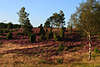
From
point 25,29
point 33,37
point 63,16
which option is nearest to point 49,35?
point 33,37

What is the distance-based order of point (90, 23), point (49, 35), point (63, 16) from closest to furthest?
point (90, 23) < point (49, 35) < point (63, 16)

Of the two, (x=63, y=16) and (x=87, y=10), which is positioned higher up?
(x=63, y=16)

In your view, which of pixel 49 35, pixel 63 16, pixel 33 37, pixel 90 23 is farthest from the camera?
pixel 63 16

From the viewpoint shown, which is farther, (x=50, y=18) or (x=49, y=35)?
(x=50, y=18)

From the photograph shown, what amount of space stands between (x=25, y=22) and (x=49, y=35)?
38.8 feet

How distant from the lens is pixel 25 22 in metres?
56.2

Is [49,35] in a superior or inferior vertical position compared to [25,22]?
inferior

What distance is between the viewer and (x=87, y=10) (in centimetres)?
2419

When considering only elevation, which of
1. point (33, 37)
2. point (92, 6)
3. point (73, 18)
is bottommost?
point (33, 37)

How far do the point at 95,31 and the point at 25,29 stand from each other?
37.8 metres

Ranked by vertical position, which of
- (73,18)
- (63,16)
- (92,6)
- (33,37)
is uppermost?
(63,16)

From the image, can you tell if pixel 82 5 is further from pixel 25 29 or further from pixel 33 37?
pixel 25 29

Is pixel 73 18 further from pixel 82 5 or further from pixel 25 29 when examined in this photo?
pixel 25 29

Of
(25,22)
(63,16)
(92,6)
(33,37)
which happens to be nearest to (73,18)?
(92,6)
